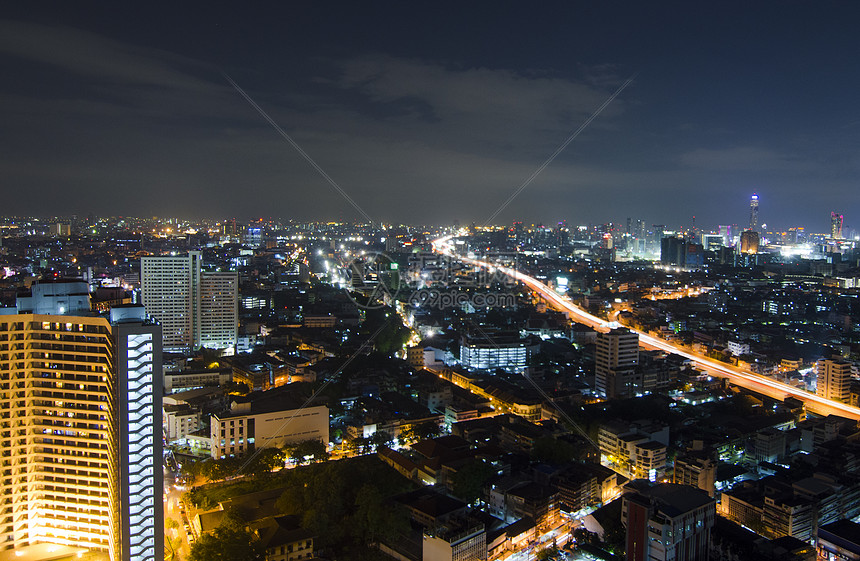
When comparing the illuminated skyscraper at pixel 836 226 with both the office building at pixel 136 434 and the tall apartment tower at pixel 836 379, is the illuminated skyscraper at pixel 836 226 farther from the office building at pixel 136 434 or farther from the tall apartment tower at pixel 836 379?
the office building at pixel 136 434

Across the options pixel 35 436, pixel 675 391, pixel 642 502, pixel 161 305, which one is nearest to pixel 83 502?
pixel 35 436

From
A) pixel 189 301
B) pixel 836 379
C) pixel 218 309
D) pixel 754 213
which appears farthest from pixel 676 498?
pixel 754 213

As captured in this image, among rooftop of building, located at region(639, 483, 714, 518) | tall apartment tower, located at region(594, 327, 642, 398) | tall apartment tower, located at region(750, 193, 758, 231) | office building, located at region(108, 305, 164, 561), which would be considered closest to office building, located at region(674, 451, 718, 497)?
rooftop of building, located at region(639, 483, 714, 518)

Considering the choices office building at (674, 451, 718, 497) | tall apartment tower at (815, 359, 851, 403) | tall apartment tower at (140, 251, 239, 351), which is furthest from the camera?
tall apartment tower at (140, 251, 239, 351)

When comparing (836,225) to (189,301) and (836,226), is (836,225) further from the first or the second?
(189,301)

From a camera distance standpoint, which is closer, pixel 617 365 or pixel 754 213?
pixel 617 365

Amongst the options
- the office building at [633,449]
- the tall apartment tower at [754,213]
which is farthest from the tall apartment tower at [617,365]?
the tall apartment tower at [754,213]

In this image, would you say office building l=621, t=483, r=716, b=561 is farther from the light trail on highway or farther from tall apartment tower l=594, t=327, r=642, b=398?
the light trail on highway
